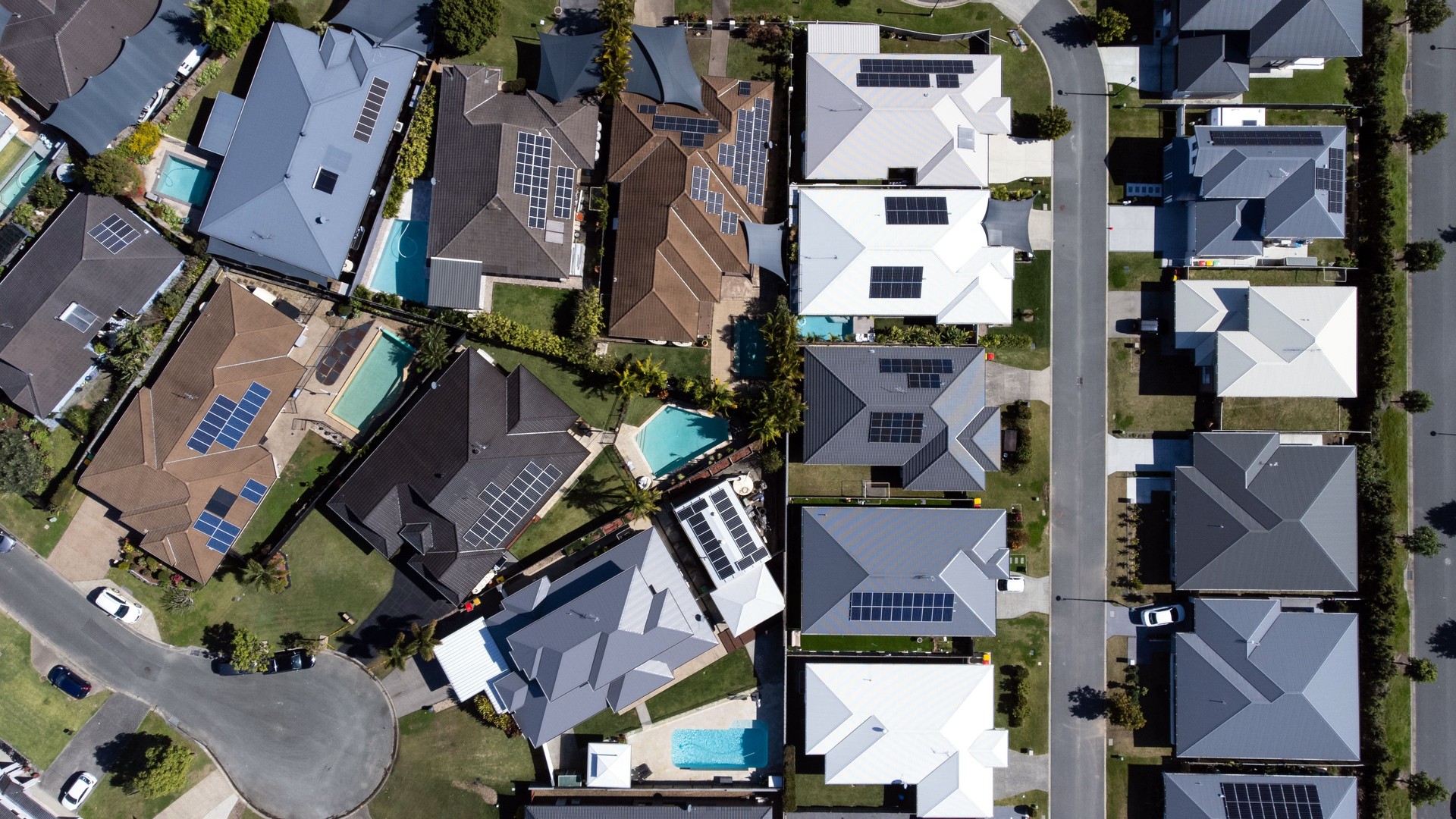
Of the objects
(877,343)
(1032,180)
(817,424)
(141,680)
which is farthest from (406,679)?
(1032,180)

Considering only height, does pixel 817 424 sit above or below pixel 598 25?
below

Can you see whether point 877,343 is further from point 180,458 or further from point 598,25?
point 180,458

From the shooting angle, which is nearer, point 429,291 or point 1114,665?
point 429,291

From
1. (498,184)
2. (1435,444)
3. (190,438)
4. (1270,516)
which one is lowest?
(1270,516)

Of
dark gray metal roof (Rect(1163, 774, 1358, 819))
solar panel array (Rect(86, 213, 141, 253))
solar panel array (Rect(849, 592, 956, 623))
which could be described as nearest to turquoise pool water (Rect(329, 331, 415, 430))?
solar panel array (Rect(86, 213, 141, 253))

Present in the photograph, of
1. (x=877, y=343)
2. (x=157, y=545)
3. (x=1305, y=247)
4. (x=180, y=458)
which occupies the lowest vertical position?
(x=157, y=545)

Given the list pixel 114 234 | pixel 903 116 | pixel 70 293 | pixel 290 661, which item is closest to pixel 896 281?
pixel 903 116

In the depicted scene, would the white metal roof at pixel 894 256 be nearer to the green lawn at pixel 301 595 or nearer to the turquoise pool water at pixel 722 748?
the turquoise pool water at pixel 722 748

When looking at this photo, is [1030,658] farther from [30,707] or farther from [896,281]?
[30,707]
